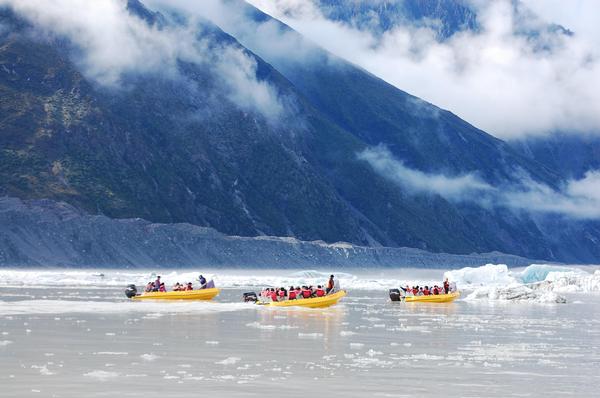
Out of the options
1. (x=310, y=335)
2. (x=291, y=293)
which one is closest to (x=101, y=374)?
(x=310, y=335)

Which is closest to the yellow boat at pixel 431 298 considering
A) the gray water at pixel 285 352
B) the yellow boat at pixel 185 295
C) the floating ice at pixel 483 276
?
the yellow boat at pixel 185 295

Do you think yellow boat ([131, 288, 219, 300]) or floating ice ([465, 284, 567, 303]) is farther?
floating ice ([465, 284, 567, 303])

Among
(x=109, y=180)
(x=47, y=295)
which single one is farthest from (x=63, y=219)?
(x=47, y=295)

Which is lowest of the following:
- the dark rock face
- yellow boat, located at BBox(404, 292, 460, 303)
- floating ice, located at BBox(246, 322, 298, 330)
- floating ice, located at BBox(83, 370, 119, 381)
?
floating ice, located at BBox(83, 370, 119, 381)

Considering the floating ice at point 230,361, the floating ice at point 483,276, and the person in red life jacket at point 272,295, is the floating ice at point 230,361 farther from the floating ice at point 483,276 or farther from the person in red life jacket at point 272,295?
the floating ice at point 483,276

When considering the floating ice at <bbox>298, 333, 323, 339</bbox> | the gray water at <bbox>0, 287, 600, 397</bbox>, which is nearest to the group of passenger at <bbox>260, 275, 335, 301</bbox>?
the gray water at <bbox>0, 287, 600, 397</bbox>

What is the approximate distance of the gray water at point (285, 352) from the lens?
28.2 meters

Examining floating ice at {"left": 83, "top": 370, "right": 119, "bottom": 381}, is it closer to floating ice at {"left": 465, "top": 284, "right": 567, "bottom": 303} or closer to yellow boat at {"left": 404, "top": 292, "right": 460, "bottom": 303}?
yellow boat at {"left": 404, "top": 292, "right": 460, "bottom": 303}

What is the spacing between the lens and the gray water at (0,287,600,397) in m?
28.2

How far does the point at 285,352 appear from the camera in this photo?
36562mm

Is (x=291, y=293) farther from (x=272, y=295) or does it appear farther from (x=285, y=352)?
(x=285, y=352)

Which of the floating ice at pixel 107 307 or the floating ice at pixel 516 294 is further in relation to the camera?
the floating ice at pixel 516 294

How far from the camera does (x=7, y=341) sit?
121 feet

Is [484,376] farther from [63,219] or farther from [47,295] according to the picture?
[63,219]
